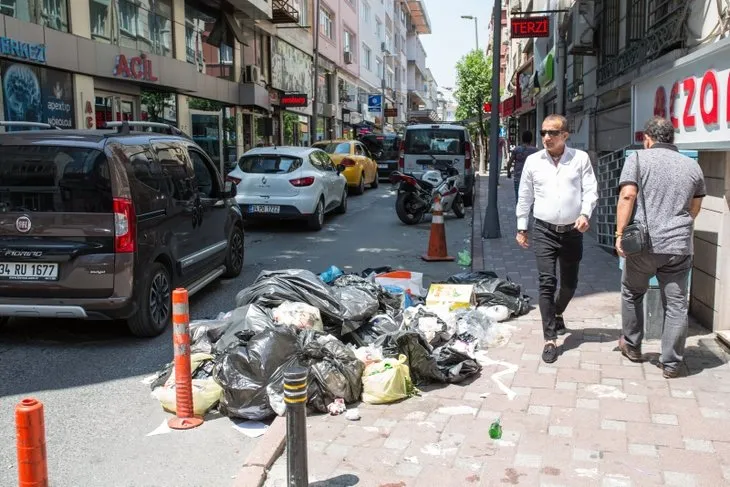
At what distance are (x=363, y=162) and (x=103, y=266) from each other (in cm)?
1617

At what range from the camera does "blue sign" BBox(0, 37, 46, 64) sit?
1194cm

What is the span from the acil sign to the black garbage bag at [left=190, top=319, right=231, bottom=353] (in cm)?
1189

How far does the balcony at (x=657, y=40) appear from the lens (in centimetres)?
708

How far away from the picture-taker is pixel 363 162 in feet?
70.1

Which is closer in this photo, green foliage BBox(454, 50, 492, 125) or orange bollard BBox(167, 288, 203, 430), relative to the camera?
orange bollard BBox(167, 288, 203, 430)

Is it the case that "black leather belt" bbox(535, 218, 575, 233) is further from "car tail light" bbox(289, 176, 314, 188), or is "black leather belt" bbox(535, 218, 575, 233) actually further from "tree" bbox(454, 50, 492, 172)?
"tree" bbox(454, 50, 492, 172)

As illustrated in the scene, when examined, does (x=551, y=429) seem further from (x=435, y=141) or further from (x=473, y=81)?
(x=473, y=81)

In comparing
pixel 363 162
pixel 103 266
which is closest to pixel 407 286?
pixel 103 266

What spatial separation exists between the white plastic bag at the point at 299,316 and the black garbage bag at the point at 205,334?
414 mm

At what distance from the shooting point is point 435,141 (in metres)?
16.5

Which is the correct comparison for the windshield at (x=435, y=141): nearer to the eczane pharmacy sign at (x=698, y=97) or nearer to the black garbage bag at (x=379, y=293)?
the eczane pharmacy sign at (x=698, y=97)

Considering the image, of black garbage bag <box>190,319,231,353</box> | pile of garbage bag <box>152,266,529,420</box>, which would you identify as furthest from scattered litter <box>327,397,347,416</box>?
black garbage bag <box>190,319,231,353</box>

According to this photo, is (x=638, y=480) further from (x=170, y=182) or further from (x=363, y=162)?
(x=363, y=162)

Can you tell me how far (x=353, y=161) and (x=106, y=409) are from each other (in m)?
16.3
